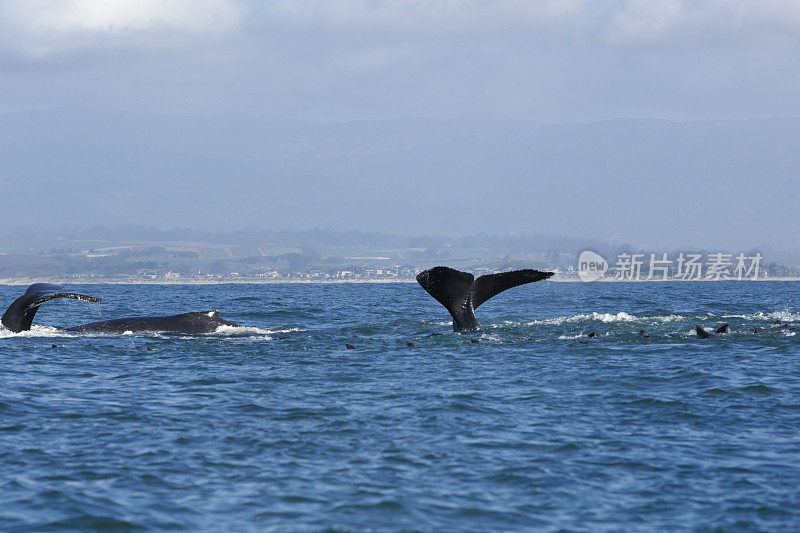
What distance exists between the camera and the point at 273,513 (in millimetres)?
9867

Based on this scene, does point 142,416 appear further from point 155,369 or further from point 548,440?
point 548,440

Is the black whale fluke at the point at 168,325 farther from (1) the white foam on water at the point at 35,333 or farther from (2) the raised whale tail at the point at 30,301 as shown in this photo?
(2) the raised whale tail at the point at 30,301

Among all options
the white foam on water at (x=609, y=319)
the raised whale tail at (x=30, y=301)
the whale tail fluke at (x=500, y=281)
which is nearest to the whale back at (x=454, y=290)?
the whale tail fluke at (x=500, y=281)

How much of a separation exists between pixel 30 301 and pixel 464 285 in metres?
10.5

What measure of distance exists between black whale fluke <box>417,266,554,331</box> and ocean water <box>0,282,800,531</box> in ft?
4.57

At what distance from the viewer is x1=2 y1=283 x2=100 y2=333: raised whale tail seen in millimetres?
22250

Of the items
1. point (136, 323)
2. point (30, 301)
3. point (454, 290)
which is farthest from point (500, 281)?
point (30, 301)

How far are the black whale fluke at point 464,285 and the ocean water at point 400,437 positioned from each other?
1393mm

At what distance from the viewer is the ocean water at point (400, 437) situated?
9.95 metres

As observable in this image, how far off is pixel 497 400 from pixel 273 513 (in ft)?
21.0

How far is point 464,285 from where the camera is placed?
910 inches

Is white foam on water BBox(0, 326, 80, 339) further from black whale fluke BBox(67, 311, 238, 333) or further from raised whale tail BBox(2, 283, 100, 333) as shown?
black whale fluke BBox(67, 311, 238, 333)

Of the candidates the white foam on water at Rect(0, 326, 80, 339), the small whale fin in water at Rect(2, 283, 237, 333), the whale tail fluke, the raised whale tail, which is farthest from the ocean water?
the small whale fin in water at Rect(2, 283, 237, 333)

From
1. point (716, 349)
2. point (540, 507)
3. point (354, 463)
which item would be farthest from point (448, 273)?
point (540, 507)
